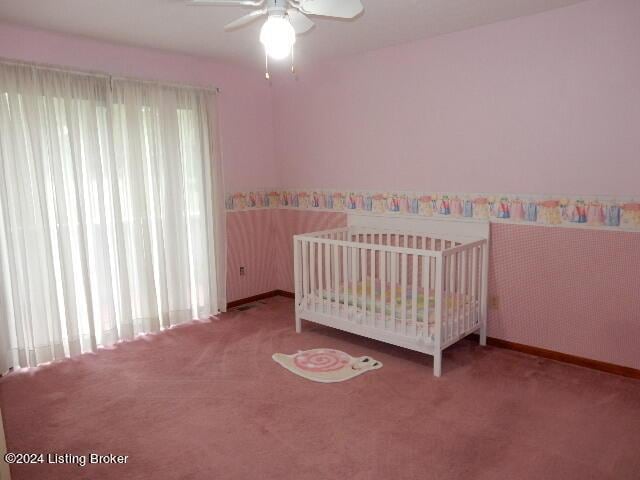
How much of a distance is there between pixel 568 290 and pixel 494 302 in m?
0.54

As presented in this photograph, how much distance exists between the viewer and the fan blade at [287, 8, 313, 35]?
7.41ft

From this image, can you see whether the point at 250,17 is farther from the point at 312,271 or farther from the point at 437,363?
the point at 437,363

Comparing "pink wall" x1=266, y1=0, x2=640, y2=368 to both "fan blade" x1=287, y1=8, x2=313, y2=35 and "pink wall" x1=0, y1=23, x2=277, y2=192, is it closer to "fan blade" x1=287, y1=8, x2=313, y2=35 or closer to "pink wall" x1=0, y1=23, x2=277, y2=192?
"pink wall" x1=0, y1=23, x2=277, y2=192

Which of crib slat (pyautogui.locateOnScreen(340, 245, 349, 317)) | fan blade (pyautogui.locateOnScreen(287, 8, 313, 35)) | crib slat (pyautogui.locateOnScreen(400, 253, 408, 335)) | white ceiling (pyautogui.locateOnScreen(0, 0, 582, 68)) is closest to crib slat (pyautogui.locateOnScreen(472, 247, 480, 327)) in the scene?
crib slat (pyautogui.locateOnScreen(400, 253, 408, 335))

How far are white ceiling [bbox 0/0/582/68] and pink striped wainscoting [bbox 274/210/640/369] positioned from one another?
58.1 inches

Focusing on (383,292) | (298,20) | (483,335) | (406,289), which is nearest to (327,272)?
(383,292)

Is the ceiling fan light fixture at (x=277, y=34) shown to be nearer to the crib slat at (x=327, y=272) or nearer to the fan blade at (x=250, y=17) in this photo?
the fan blade at (x=250, y=17)

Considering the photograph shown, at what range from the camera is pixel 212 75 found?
14.1ft

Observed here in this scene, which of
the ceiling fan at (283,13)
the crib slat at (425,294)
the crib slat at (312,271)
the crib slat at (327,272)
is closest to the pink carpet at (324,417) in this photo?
Answer: the crib slat at (425,294)

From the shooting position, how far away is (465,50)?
3.43m

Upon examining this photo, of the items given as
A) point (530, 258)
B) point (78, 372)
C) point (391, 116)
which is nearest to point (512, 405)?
point (530, 258)

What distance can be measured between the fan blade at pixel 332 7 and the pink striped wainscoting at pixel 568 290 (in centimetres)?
197

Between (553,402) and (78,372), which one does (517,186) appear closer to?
(553,402)

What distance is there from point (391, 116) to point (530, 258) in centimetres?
160
